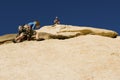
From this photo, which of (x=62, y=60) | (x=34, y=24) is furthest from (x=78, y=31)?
(x=62, y=60)

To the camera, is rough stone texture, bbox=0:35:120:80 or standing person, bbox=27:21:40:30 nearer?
rough stone texture, bbox=0:35:120:80

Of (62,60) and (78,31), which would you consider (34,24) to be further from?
(62,60)

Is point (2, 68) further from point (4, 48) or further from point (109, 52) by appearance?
point (109, 52)

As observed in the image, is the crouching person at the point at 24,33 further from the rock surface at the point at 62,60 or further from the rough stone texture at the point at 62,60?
the rock surface at the point at 62,60

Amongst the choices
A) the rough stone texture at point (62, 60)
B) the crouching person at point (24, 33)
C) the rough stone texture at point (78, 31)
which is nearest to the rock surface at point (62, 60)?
the rough stone texture at point (62, 60)

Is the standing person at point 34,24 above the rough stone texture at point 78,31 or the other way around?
above

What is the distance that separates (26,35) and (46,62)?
807 centimetres

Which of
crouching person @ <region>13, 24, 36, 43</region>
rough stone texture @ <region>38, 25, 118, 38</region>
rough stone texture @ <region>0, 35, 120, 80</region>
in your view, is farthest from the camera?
rough stone texture @ <region>38, 25, 118, 38</region>

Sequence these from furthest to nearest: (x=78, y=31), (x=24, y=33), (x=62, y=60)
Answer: (x=78, y=31), (x=24, y=33), (x=62, y=60)

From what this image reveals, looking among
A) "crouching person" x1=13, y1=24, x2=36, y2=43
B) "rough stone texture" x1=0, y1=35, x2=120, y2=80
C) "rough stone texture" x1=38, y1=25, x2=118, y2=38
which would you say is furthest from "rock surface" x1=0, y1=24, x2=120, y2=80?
"rough stone texture" x1=38, y1=25, x2=118, y2=38

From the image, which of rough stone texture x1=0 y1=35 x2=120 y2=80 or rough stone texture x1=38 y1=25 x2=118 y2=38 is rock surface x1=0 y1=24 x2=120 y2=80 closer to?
rough stone texture x1=0 y1=35 x2=120 y2=80

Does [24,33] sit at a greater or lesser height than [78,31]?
greater

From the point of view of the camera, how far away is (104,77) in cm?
2220

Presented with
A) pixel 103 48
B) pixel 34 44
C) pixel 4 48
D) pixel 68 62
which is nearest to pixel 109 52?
pixel 103 48
